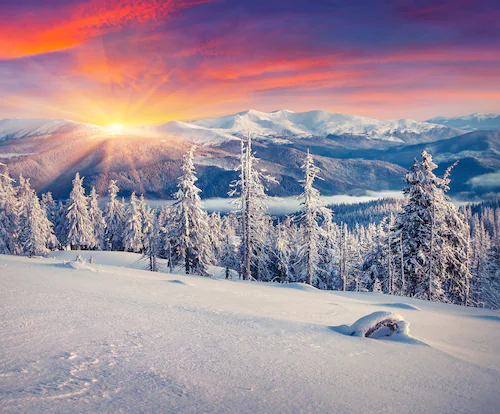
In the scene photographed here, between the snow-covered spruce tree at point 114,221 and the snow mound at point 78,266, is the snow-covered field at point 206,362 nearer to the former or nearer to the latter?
the snow mound at point 78,266

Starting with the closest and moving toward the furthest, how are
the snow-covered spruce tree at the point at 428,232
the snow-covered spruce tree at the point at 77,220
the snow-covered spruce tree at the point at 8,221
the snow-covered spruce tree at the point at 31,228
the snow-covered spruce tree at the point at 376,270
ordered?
1. the snow-covered spruce tree at the point at 428,232
2. the snow-covered spruce tree at the point at 376,270
3. the snow-covered spruce tree at the point at 8,221
4. the snow-covered spruce tree at the point at 31,228
5. the snow-covered spruce tree at the point at 77,220

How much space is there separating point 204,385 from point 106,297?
16.1 ft

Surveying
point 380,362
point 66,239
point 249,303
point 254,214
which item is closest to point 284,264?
point 254,214

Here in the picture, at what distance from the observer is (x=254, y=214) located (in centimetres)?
2902

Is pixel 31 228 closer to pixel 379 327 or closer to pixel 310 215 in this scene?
pixel 310 215

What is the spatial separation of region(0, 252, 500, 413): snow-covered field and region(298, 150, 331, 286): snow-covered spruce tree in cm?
2335

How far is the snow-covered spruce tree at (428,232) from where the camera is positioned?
27.1 m

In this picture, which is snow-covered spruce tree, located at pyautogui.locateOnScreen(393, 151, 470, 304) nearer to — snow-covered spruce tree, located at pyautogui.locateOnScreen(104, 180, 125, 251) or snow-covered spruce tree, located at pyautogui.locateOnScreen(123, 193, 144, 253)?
snow-covered spruce tree, located at pyautogui.locateOnScreen(123, 193, 144, 253)

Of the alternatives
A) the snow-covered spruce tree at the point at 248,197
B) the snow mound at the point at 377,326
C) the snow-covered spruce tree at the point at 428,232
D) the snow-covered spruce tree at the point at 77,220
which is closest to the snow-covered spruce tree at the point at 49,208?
the snow-covered spruce tree at the point at 77,220

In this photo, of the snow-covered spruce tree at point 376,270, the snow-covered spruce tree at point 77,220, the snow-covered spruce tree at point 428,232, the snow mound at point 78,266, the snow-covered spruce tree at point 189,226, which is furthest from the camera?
the snow-covered spruce tree at point 77,220

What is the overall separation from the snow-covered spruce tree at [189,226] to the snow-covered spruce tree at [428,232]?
18.6 m

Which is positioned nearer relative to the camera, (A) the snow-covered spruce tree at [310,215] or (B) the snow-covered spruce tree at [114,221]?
(A) the snow-covered spruce tree at [310,215]

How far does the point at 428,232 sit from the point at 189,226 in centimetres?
2204

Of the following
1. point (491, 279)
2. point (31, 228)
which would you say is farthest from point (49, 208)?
point (491, 279)
